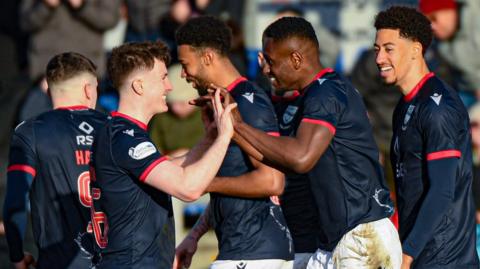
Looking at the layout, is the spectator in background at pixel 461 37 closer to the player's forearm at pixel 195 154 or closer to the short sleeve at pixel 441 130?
the player's forearm at pixel 195 154

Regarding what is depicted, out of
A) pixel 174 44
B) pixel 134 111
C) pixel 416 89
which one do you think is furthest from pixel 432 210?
pixel 174 44

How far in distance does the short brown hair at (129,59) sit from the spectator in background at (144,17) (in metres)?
6.11

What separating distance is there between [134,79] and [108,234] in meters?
0.96

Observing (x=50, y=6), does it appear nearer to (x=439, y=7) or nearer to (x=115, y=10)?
(x=115, y=10)

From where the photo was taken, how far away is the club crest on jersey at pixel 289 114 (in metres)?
8.07

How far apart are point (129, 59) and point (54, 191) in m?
1.56

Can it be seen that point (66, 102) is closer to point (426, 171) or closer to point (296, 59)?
point (296, 59)

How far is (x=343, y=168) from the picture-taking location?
750cm

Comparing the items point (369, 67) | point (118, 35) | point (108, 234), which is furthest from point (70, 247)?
point (118, 35)

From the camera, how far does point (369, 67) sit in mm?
12883

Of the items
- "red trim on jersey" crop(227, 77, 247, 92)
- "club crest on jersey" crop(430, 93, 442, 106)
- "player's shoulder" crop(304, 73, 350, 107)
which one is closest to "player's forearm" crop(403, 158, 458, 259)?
"club crest on jersey" crop(430, 93, 442, 106)

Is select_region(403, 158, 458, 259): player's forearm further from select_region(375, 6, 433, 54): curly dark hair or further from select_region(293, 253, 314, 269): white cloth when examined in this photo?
select_region(293, 253, 314, 269): white cloth

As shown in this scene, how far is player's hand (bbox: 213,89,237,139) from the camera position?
717 centimetres

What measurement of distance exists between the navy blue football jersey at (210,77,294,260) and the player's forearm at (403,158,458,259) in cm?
92
